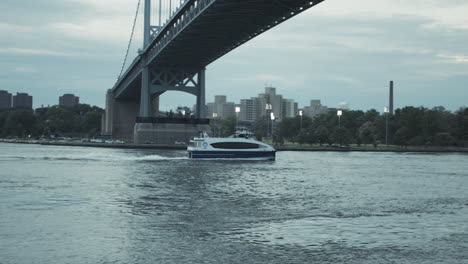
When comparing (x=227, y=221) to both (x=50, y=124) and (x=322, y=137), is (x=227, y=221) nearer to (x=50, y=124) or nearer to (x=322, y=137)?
(x=322, y=137)

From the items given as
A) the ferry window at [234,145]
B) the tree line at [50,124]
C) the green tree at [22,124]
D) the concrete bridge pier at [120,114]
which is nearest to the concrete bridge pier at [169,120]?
the ferry window at [234,145]

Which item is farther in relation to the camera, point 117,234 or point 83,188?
point 83,188

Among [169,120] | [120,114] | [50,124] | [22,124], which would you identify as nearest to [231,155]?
[169,120]

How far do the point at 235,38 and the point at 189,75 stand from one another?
906 inches

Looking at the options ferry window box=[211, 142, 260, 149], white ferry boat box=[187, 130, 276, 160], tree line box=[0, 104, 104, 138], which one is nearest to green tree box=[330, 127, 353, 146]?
white ferry boat box=[187, 130, 276, 160]

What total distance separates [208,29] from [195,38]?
487cm

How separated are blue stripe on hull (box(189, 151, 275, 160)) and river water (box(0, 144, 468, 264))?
59.4 feet

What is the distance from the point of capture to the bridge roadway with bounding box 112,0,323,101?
4156 centimetres

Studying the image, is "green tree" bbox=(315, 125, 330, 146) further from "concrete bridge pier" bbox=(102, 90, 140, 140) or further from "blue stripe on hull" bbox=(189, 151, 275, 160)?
"blue stripe on hull" bbox=(189, 151, 275, 160)

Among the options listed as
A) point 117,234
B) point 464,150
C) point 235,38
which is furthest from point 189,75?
point 117,234

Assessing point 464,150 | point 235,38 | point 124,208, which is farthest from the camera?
point 464,150

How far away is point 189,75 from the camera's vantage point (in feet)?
251

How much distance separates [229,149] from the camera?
48.5 m

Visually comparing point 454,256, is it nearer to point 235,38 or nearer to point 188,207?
point 188,207
